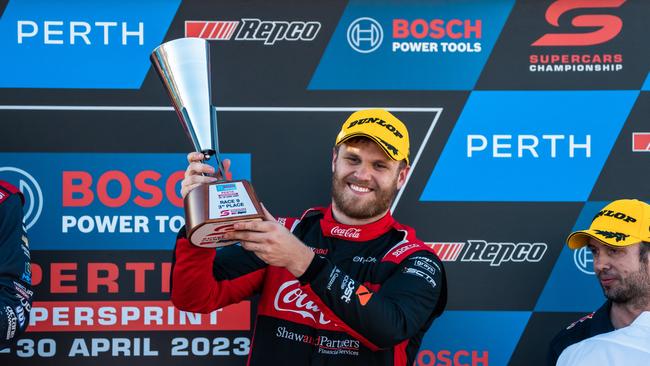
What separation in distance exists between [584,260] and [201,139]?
1.54 meters

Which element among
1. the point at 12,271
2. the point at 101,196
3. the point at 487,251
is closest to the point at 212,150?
the point at 12,271

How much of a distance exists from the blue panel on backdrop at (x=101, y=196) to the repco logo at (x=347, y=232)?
1.74 ft

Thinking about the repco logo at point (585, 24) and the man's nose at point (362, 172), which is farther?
the repco logo at point (585, 24)

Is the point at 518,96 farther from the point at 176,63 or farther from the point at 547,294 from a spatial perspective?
the point at 176,63

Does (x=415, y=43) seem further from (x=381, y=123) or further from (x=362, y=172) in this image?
(x=362, y=172)

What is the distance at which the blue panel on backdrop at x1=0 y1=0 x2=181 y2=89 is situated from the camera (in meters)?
2.51

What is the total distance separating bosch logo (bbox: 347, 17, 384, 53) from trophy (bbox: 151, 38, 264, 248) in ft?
2.62

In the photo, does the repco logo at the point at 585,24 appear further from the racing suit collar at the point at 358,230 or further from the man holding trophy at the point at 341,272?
the racing suit collar at the point at 358,230

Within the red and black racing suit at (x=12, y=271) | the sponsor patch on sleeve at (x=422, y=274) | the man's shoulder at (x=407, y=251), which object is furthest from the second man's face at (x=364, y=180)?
the red and black racing suit at (x=12, y=271)

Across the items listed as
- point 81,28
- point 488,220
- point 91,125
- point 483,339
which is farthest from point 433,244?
point 81,28

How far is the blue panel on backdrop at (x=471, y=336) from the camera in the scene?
2.55 m

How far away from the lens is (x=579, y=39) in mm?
2562

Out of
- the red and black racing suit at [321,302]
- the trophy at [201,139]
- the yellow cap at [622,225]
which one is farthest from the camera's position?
the yellow cap at [622,225]

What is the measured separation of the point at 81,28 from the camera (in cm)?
253
